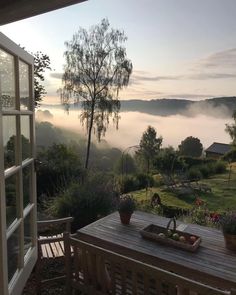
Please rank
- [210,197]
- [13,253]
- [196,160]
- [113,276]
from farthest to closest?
[196,160] < [210,197] < [113,276] < [13,253]

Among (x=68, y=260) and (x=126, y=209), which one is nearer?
(x=68, y=260)

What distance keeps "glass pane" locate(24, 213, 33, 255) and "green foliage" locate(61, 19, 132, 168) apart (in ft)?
16.2

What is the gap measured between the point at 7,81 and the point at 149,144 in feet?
24.2

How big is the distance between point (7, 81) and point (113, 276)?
54.6 inches

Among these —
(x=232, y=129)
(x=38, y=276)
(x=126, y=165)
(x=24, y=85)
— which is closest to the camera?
(x=24, y=85)

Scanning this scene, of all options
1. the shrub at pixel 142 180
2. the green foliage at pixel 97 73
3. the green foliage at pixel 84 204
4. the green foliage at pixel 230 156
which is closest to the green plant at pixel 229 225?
the green foliage at pixel 84 204

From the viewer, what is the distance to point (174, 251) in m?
2.27

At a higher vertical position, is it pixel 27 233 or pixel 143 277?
pixel 27 233

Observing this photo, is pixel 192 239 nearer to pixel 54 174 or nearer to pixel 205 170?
pixel 54 174

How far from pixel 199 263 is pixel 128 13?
4.11 m

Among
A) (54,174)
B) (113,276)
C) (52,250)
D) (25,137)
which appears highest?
(25,137)

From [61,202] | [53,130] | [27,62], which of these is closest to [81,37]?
[53,130]

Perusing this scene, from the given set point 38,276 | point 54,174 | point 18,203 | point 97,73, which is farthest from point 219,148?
point 18,203

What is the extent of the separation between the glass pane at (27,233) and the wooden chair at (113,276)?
1.03 ft
